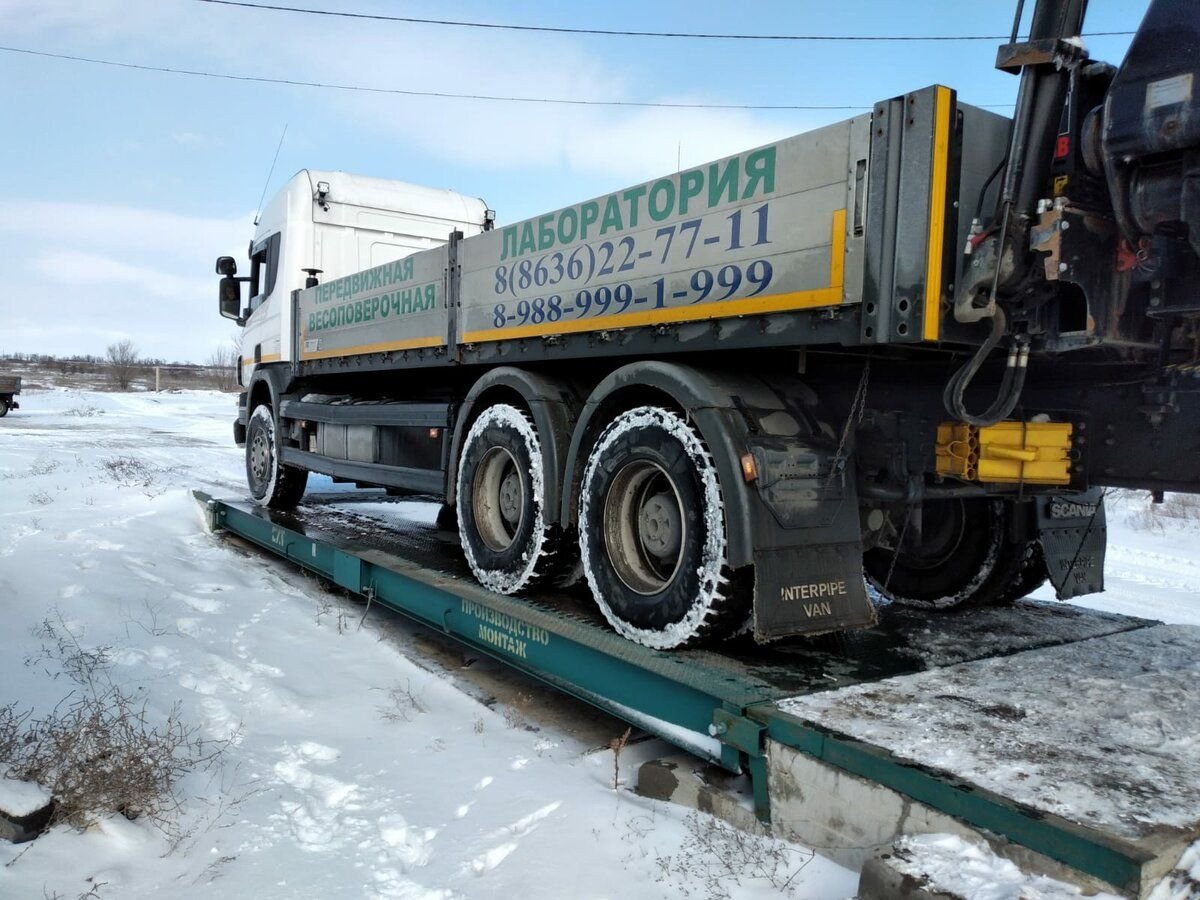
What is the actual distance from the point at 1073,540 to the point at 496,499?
3.26 metres

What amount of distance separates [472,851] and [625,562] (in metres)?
1.58

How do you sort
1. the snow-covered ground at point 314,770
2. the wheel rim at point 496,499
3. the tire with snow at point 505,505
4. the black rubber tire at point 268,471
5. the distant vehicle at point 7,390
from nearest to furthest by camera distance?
the snow-covered ground at point 314,770
the tire with snow at point 505,505
the wheel rim at point 496,499
the black rubber tire at point 268,471
the distant vehicle at point 7,390

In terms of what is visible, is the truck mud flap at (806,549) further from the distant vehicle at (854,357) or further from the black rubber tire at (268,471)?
the black rubber tire at (268,471)

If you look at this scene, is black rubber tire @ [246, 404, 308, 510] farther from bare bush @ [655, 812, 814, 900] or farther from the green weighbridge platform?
bare bush @ [655, 812, 814, 900]

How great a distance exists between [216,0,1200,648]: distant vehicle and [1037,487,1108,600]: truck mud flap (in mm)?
16

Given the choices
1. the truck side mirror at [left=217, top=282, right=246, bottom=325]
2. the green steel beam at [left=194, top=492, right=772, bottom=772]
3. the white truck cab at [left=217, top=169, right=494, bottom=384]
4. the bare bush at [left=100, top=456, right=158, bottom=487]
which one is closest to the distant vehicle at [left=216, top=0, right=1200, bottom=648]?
the green steel beam at [left=194, top=492, right=772, bottom=772]

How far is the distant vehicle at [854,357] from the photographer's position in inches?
118

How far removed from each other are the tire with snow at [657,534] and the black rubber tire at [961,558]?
137 cm

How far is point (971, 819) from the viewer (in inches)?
94.6

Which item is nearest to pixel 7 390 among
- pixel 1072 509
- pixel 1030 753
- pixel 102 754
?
pixel 102 754

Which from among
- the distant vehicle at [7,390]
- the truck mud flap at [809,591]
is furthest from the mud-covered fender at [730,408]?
the distant vehicle at [7,390]

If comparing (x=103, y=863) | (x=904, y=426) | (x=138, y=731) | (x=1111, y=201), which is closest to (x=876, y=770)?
(x=904, y=426)

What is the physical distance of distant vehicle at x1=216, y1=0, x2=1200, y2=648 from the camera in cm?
300

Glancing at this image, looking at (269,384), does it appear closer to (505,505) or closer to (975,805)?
(505,505)
